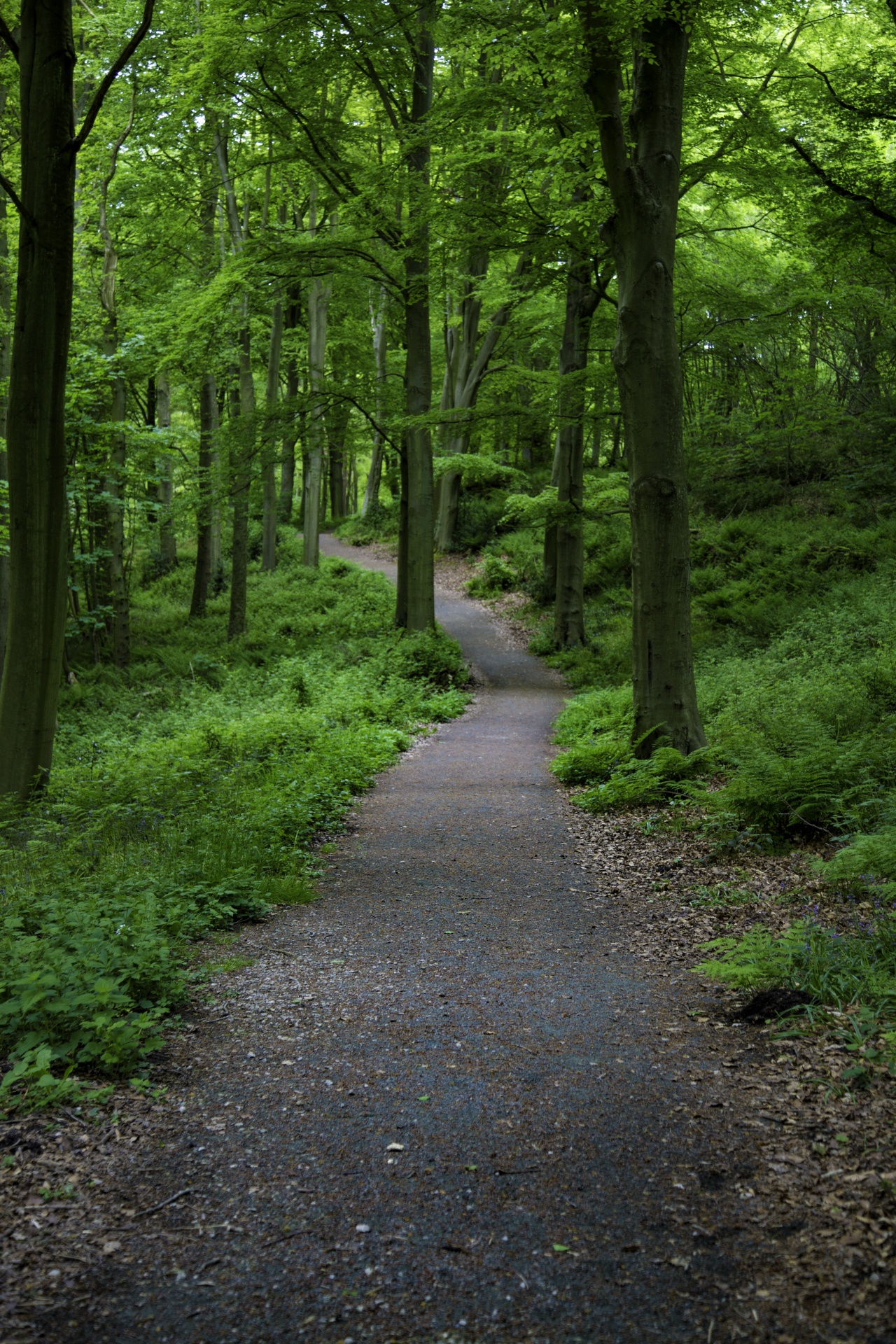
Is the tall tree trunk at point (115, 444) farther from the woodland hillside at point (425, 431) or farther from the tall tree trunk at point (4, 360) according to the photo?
the tall tree trunk at point (4, 360)

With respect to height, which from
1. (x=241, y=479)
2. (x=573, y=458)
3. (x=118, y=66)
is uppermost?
(x=118, y=66)

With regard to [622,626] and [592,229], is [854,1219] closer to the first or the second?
[592,229]

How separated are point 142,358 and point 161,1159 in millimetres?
14493

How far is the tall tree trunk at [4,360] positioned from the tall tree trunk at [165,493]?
259 inches

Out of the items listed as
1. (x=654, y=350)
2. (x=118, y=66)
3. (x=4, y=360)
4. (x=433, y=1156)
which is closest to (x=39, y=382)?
(x=118, y=66)

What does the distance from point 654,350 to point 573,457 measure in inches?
338

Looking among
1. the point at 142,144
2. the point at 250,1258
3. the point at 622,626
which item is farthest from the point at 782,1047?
the point at 142,144

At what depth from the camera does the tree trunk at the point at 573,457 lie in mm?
14766

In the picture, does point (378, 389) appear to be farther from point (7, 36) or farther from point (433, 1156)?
point (433, 1156)

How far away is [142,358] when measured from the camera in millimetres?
14938

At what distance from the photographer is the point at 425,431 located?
52.4 ft

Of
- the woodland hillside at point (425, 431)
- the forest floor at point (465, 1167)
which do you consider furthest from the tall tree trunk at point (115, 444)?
the forest floor at point (465, 1167)

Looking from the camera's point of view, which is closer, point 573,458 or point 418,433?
point 418,433

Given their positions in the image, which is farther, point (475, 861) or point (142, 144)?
point (142, 144)
